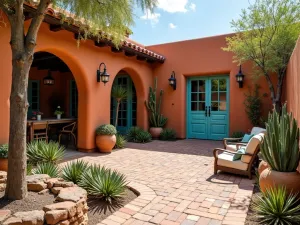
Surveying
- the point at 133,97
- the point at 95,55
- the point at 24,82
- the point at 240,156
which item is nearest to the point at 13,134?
the point at 24,82

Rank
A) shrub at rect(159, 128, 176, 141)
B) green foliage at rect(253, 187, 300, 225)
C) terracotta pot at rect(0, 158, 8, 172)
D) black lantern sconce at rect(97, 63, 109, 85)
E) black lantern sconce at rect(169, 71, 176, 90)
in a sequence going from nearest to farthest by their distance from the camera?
green foliage at rect(253, 187, 300, 225) → terracotta pot at rect(0, 158, 8, 172) → black lantern sconce at rect(97, 63, 109, 85) → shrub at rect(159, 128, 176, 141) → black lantern sconce at rect(169, 71, 176, 90)

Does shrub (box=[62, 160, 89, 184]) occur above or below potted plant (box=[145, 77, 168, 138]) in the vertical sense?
below

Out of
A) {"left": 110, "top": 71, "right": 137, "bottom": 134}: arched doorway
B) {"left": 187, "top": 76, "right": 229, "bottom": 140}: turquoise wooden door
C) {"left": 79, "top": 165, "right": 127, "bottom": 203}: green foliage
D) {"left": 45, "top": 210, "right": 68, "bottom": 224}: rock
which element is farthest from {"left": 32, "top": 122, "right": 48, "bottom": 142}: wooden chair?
{"left": 187, "top": 76, "right": 229, "bottom": 140}: turquoise wooden door

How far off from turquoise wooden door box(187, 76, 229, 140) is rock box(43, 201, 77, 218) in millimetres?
7987

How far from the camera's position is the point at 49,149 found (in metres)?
5.25

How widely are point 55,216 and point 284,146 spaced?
122 inches

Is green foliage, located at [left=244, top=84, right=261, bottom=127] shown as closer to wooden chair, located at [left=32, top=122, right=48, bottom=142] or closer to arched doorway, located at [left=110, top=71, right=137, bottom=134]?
arched doorway, located at [left=110, top=71, right=137, bottom=134]

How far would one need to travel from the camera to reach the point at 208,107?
32.7 ft

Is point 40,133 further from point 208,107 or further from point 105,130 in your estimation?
point 208,107

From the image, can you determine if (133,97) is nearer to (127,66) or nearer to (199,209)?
(127,66)

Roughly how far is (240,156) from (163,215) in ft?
8.22

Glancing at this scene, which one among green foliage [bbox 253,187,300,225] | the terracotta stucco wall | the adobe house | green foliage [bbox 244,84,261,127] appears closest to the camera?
green foliage [bbox 253,187,300,225]

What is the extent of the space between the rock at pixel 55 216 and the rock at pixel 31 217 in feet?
0.20

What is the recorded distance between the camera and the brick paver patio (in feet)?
10.1
